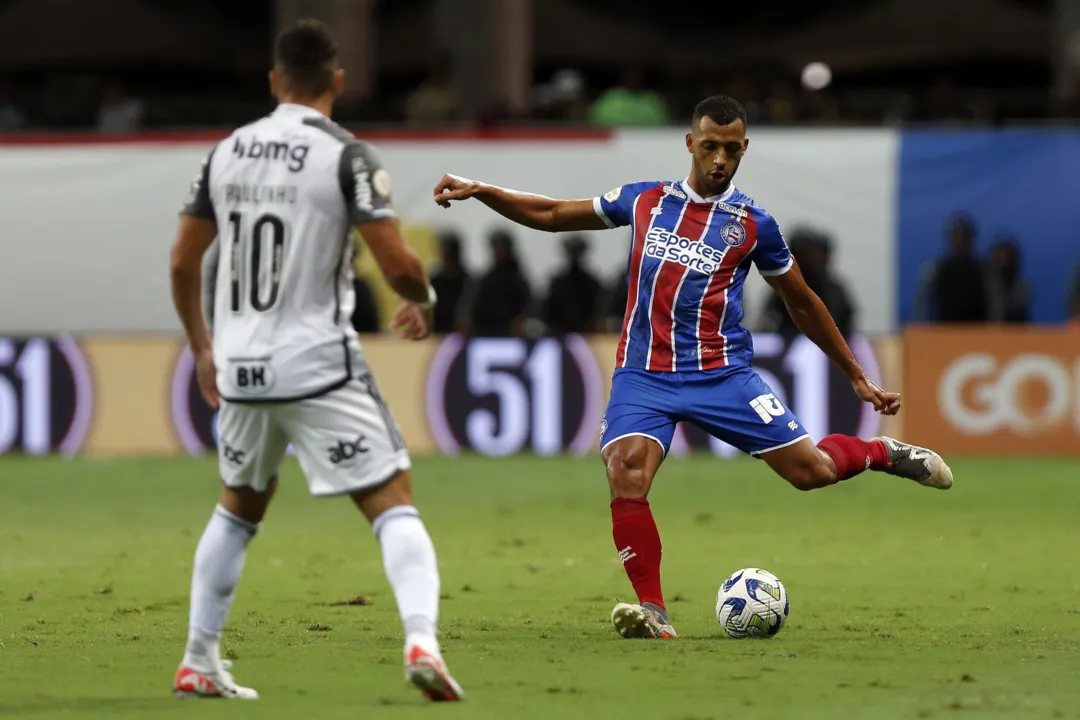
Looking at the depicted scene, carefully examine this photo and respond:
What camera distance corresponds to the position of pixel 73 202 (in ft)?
64.1

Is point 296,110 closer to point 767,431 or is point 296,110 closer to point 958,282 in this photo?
point 767,431

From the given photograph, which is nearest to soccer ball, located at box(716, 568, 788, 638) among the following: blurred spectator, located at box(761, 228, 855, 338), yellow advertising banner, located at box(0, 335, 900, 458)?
yellow advertising banner, located at box(0, 335, 900, 458)

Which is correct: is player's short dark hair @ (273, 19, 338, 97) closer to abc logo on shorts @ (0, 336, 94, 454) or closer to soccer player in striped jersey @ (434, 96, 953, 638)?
soccer player in striped jersey @ (434, 96, 953, 638)

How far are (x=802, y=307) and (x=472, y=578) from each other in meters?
2.70

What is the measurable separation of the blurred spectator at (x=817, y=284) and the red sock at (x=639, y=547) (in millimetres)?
10248

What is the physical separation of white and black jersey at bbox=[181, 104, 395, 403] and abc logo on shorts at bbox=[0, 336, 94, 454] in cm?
1267

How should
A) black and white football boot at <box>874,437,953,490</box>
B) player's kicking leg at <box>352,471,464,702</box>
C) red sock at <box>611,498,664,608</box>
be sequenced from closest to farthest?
player's kicking leg at <box>352,471,464,702</box> < red sock at <box>611,498,664,608</box> < black and white football boot at <box>874,437,953,490</box>

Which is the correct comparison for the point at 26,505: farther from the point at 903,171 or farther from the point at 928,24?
the point at 928,24

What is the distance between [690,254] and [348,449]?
256cm

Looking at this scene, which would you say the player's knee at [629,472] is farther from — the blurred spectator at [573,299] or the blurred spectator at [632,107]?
the blurred spectator at [632,107]

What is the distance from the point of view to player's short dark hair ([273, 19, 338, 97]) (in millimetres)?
6324

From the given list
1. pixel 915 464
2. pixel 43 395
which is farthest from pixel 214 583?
pixel 43 395

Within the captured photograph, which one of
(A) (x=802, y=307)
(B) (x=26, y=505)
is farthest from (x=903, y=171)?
(A) (x=802, y=307)

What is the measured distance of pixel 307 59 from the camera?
6.36 meters
